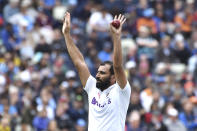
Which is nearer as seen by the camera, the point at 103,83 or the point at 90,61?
the point at 103,83

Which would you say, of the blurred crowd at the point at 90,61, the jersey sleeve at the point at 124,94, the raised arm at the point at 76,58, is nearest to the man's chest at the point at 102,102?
the jersey sleeve at the point at 124,94

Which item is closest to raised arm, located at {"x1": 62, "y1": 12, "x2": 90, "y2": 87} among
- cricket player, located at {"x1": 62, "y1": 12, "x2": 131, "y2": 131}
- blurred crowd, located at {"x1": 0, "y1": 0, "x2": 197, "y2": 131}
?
cricket player, located at {"x1": 62, "y1": 12, "x2": 131, "y2": 131}

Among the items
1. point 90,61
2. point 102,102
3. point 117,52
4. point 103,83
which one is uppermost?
point 90,61

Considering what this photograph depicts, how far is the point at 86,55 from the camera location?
1834 cm

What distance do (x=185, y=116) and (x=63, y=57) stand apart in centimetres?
326

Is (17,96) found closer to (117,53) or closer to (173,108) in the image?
(173,108)

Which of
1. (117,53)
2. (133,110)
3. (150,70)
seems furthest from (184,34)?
(117,53)

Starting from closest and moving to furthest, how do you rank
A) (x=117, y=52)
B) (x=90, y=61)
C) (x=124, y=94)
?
1. (x=117, y=52)
2. (x=124, y=94)
3. (x=90, y=61)

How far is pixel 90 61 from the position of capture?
18188 millimetres

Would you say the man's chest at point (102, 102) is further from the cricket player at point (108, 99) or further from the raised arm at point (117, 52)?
the raised arm at point (117, 52)

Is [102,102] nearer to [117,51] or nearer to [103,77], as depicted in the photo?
[103,77]

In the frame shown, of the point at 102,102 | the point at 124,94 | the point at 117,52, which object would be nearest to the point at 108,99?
the point at 102,102

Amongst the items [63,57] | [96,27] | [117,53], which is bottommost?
[117,53]

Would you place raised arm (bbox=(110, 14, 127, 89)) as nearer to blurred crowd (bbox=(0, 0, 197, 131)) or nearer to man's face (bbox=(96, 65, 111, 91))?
man's face (bbox=(96, 65, 111, 91))
